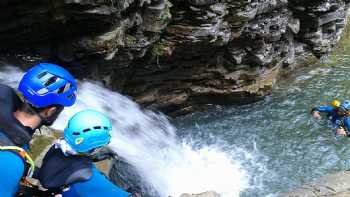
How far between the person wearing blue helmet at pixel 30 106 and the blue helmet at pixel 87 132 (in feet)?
0.97

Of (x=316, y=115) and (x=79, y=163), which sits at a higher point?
(x=79, y=163)

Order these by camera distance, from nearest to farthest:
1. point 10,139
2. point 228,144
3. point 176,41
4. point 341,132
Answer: point 10,139 → point 176,41 → point 228,144 → point 341,132

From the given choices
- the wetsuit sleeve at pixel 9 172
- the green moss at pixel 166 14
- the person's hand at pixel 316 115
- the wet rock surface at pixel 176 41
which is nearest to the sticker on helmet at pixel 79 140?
the wetsuit sleeve at pixel 9 172

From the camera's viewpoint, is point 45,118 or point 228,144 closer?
point 45,118

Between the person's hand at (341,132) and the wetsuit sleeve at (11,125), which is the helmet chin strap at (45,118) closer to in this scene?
the wetsuit sleeve at (11,125)

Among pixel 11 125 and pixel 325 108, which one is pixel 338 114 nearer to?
pixel 325 108

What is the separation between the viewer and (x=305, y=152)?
13.0 m

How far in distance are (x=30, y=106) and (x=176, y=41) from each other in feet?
30.5

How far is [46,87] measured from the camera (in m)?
4.09

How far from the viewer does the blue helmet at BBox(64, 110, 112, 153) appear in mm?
3902

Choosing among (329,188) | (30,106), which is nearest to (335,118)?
(329,188)

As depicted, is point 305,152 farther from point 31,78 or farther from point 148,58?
point 31,78

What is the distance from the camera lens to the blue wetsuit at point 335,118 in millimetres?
13922

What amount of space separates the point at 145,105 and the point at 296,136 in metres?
5.11
